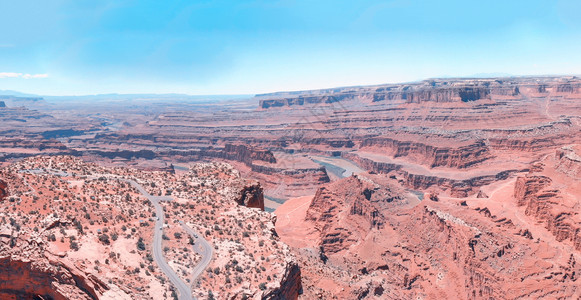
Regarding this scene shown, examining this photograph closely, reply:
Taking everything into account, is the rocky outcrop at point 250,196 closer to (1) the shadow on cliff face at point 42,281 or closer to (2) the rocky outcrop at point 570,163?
(1) the shadow on cliff face at point 42,281

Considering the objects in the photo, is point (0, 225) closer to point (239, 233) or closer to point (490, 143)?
point (239, 233)

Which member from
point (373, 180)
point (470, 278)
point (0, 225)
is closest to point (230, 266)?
point (0, 225)

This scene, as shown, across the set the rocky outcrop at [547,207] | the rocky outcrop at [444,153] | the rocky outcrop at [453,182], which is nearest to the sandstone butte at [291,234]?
the rocky outcrop at [547,207]

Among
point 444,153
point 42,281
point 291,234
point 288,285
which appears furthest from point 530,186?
point 42,281

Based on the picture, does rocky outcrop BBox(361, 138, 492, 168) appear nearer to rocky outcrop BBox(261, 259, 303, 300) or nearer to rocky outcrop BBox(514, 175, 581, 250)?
rocky outcrop BBox(514, 175, 581, 250)

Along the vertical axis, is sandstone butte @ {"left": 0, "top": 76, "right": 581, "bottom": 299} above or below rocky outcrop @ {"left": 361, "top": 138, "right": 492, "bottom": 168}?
above

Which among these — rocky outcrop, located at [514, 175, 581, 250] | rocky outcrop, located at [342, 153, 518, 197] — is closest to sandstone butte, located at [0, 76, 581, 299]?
rocky outcrop, located at [514, 175, 581, 250]
